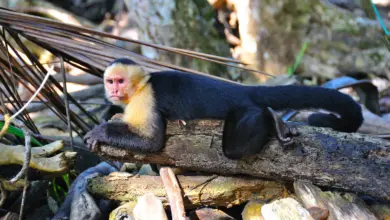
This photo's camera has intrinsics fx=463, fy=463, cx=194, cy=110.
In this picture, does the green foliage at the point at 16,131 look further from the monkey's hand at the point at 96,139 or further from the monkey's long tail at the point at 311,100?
the monkey's long tail at the point at 311,100

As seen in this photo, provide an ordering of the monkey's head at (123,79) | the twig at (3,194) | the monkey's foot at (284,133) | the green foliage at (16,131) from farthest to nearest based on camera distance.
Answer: the green foliage at (16,131) < the monkey's head at (123,79) < the twig at (3,194) < the monkey's foot at (284,133)

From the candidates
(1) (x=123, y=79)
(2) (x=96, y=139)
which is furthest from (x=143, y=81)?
(2) (x=96, y=139)

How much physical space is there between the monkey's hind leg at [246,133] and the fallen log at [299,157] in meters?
0.06

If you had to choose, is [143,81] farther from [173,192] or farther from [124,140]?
[173,192]

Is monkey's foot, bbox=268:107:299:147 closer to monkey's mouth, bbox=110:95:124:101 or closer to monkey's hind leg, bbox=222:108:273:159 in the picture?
monkey's hind leg, bbox=222:108:273:159

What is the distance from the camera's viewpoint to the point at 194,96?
2.65 m

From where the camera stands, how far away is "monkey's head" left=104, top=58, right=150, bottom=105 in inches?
109

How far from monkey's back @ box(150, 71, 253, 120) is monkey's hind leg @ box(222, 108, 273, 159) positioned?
110 mm

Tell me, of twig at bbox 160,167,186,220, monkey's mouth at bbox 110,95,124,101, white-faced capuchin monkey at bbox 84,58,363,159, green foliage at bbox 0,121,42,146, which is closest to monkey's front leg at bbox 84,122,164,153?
white-faced capuchin monkey at bbox 84,58,363,159

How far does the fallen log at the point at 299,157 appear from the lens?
89.1 inches

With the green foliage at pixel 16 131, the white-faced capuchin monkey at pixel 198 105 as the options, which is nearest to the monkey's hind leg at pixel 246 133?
the white-faced capuchin monkey at pixel 198 105

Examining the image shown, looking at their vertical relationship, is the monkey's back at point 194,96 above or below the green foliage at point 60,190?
above

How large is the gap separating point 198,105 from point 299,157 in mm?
632

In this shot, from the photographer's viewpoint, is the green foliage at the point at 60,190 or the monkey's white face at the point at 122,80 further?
the green foliage at the point at 60,190
